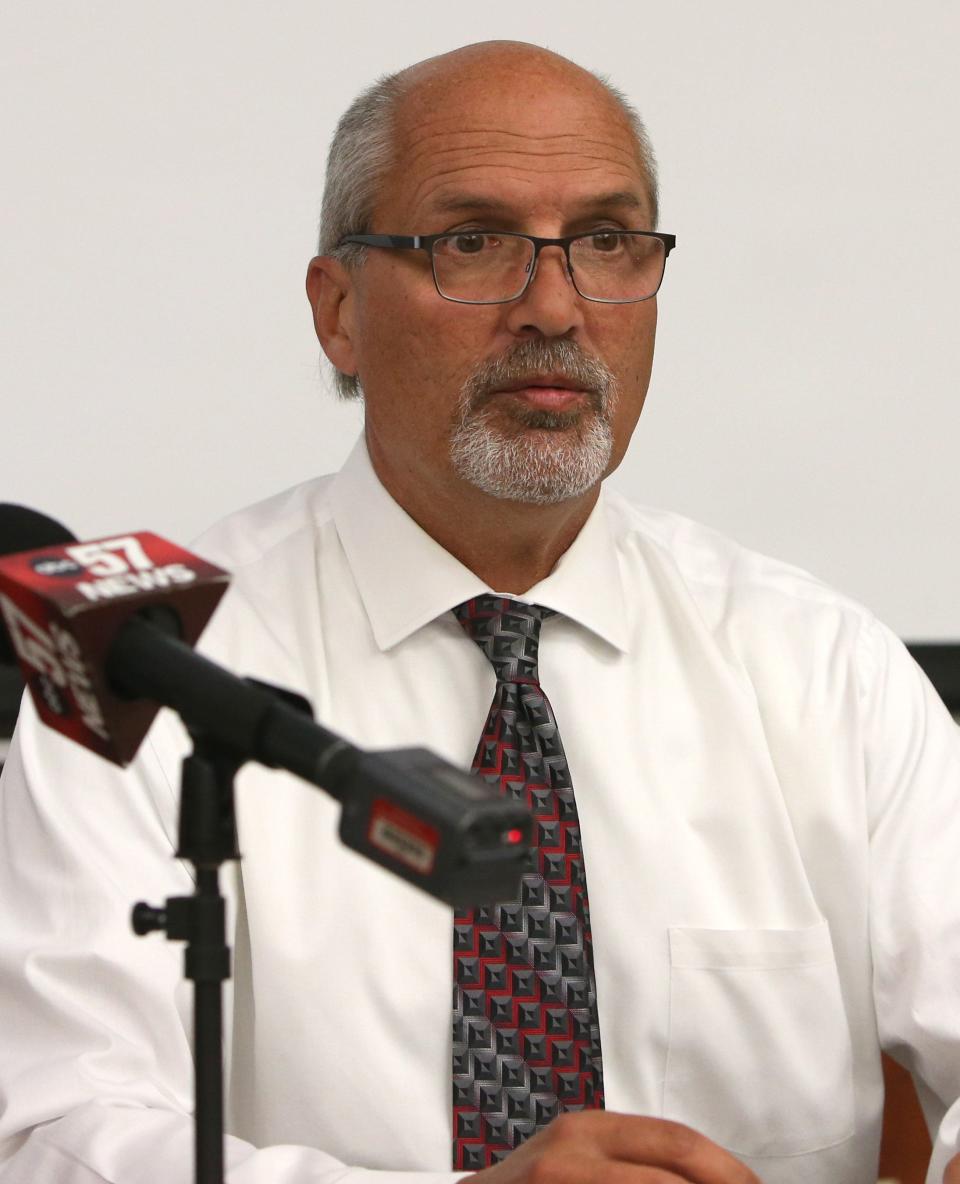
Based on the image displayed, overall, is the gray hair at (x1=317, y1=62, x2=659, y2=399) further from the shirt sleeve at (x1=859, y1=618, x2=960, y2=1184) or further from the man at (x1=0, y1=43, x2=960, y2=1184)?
the shirt sleeve at (x1=859, y1=618, x2=960, y2=1184)

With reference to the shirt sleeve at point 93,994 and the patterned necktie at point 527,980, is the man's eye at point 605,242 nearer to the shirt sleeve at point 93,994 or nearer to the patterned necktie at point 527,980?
the patterned necktie at point 527,980

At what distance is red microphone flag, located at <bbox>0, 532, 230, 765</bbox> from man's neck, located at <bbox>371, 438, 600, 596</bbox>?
2.65 ft

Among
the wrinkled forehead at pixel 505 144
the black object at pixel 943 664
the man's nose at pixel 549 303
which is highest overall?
the wrinkled forehead at pixel 505 144

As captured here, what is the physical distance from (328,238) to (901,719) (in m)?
0.82

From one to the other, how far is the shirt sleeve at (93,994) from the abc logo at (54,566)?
512 mm

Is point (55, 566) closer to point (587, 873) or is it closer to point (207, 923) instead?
point (207, 923)

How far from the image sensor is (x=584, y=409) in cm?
167

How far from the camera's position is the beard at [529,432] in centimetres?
165

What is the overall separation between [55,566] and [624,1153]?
61 centimetres

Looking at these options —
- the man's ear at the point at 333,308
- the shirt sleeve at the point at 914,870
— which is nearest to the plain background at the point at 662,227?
the man's ear at the point at 333,308

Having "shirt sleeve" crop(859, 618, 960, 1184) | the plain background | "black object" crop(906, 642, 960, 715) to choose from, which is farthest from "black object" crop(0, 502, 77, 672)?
"black object" crop(906, 642, 960, 715)

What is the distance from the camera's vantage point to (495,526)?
5.66ft

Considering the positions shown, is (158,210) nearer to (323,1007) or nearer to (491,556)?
(491,556)


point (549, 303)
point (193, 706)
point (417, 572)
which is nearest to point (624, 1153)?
point (193, 706)
